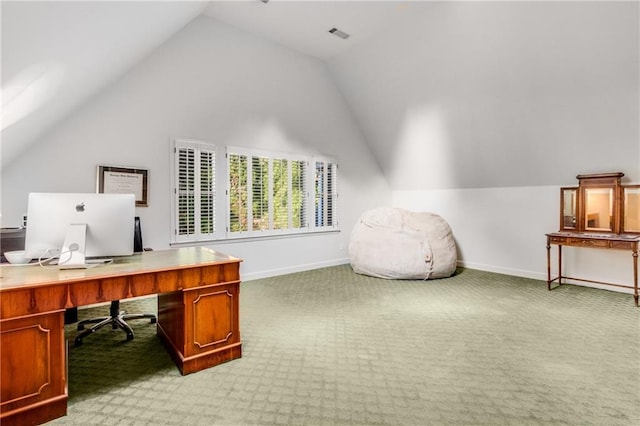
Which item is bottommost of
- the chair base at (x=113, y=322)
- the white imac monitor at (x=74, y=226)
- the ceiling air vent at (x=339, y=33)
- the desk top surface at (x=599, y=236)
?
the chair base at (x=113, y=322)

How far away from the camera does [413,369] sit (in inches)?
93.4

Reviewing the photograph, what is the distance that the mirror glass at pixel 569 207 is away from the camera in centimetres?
448

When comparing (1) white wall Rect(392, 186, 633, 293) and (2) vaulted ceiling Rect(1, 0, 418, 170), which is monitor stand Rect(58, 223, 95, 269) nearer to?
(2) vaulted ceiling Rect(1, 0, 418, 170)

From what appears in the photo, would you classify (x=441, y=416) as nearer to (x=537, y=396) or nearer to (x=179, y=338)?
(x=537, y=396)

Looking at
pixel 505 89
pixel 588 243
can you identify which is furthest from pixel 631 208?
pixel 505 89

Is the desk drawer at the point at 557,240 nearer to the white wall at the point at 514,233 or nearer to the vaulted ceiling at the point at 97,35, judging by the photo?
the white wall at the point at 514,233

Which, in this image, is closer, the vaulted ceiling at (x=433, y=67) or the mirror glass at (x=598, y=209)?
the vaulted ceiling at (x=433, y=67)

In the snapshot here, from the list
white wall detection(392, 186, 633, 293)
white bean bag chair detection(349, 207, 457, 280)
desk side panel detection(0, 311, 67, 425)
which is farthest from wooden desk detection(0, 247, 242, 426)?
white wall detection(392, 186, 633, 293)

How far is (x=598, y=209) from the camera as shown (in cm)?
423

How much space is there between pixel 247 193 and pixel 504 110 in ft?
12.4

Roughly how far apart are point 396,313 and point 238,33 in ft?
14.1

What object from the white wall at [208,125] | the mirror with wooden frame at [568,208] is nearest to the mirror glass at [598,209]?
the mirror with wooden frame at [568,208]

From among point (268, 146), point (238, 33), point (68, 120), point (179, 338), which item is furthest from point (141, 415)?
point (238, 33)

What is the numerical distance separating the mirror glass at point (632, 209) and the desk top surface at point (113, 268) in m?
4.69
